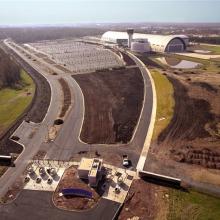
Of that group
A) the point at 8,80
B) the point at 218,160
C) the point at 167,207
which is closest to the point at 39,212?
the point at 167,207

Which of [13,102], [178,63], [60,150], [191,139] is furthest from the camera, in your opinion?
[178,63]

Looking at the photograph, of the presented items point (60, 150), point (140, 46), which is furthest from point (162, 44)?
point (60, 150)

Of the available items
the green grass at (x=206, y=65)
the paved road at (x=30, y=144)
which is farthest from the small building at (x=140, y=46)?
the paved road at (x=30, y=144)

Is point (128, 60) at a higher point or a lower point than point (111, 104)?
higher

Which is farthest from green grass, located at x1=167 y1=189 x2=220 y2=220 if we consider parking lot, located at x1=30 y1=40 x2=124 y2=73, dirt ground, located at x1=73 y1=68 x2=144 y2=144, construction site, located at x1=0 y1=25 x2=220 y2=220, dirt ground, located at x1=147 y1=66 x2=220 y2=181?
parking lot, located at x1=30 y1=40 x2=124 y2=73

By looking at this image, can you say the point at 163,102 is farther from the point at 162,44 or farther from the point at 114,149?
the point at 162,44

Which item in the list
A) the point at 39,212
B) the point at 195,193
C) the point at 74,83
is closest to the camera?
the point at 39,212

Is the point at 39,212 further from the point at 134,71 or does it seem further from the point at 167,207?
the point at 134,71
